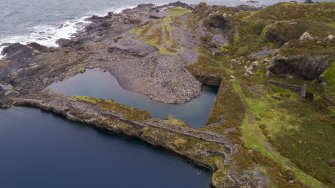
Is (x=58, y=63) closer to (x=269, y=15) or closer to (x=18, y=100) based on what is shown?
(x=18, y=100)

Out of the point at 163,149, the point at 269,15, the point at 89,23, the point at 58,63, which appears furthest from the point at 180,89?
the point at 89,23

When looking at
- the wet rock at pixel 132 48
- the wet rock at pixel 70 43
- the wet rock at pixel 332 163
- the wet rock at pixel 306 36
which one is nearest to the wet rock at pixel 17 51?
the wet rock at pixel 70 43

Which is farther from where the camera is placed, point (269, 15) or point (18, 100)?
point (269, 15)

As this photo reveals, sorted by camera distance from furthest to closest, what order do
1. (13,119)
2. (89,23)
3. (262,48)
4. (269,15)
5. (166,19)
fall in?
1. (89,23)
2. (166,19)
3. (269,15)
4. (262,48)
5. (13,119)

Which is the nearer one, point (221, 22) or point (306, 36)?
point (306, 36)

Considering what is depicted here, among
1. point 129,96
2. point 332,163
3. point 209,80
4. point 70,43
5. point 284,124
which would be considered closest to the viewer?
point 332,163

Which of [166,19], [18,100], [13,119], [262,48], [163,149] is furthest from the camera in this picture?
[166,19]

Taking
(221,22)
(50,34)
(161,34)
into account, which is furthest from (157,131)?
(50,34)

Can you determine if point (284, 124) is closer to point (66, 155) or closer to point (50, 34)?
point (66, 155)
